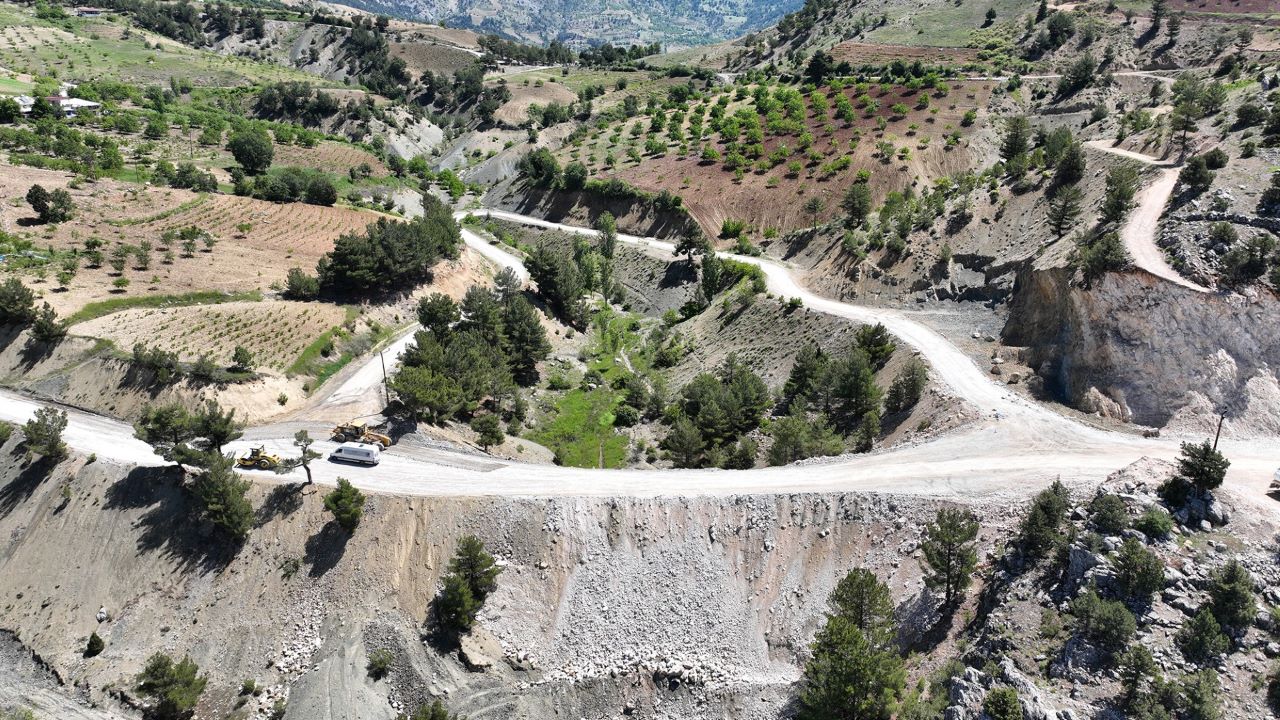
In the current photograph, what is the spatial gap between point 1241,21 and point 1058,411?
119 meters

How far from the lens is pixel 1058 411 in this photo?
48906 millimetres

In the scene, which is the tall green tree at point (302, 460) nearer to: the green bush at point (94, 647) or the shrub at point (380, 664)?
the shrub at point (380, 664)

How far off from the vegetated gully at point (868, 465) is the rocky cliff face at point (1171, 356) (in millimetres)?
2885

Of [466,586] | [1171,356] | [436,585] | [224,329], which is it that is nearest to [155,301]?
[224,329]

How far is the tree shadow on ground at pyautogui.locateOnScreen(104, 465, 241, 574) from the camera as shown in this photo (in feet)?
142

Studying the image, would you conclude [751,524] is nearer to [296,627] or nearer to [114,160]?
[296,627]

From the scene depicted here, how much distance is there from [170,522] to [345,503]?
502 inches

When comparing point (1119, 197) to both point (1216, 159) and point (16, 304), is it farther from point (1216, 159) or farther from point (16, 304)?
point (16, 304)

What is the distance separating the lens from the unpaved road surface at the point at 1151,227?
49531 millimetres

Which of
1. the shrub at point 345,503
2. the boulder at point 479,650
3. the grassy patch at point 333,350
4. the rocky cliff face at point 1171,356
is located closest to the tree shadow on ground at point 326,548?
the shrub at point 345,503

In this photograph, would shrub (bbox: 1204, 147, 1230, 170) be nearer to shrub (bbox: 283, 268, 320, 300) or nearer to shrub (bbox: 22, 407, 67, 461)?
shrub (bbox: 283, 268, 320, 300)

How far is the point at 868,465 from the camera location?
45.9 meters

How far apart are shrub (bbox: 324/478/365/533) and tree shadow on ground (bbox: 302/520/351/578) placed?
3.07 feet

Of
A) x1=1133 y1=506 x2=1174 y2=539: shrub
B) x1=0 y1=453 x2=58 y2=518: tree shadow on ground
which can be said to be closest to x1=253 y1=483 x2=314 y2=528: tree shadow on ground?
x1=0 y1=453 x2=58 y2=518: tree shadow on ground
